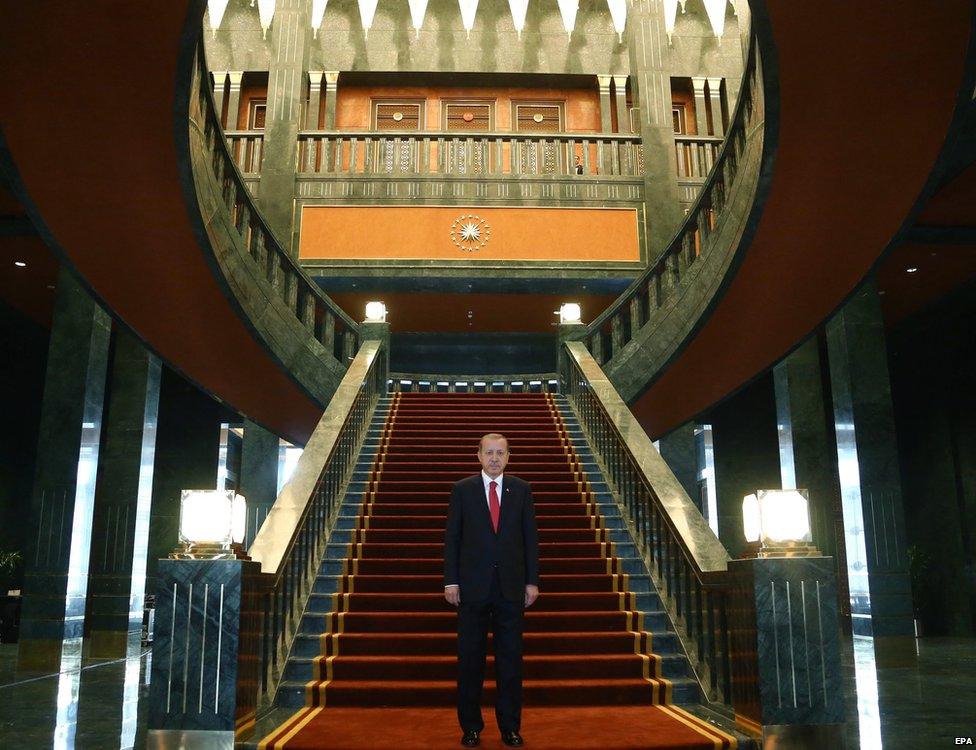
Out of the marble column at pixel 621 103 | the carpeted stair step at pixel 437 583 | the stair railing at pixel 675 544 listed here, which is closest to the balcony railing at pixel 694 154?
the marble column at pixel 621 103

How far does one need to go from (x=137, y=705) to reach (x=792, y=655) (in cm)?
377

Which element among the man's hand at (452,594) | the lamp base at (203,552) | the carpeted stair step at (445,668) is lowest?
the carpeted stair step at (445,668)

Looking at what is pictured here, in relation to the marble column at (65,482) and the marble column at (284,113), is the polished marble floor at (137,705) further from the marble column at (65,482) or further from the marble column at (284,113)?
the marble column at (284,113)

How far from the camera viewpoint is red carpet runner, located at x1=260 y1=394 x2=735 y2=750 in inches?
155

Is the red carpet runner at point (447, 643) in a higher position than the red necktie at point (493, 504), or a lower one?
lower

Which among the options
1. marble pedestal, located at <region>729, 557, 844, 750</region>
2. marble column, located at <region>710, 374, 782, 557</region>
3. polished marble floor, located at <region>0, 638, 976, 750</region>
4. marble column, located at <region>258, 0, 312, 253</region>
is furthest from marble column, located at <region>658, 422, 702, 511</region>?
marble pedestal, located at <region>729, 557, 844, 750</region>

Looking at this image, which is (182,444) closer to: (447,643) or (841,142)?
(447,643)

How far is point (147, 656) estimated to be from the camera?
313 inches

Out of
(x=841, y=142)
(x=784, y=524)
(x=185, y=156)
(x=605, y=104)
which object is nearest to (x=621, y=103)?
(x=605, y=104)

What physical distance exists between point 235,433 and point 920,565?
13.4 metres

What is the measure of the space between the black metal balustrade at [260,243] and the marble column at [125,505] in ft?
5.27

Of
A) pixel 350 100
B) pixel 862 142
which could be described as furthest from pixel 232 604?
pixel 350 100

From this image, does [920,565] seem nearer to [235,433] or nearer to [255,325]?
[255,325]

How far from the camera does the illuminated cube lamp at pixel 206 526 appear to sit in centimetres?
401
